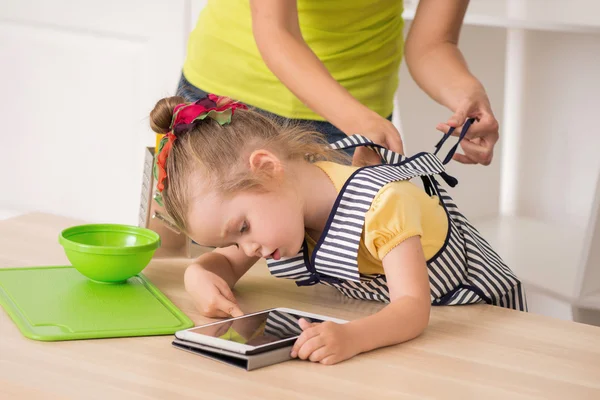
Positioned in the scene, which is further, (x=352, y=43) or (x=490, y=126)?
(x=352, y=43)

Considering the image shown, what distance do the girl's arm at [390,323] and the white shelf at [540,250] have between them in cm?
107

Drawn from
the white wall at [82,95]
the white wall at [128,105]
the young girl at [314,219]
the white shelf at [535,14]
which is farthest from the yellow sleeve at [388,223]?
the white wall at [82,95]

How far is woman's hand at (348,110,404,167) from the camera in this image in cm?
119

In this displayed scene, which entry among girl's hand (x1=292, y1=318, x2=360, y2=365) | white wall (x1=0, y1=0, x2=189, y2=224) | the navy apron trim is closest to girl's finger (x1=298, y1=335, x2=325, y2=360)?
girl's hand (x1=292, y1=318, x2=360, y2=365)

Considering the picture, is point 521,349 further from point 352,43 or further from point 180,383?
point 352,43

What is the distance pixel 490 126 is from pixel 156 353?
0.60 meters

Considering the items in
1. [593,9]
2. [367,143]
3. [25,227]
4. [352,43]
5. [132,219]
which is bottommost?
[132,219]

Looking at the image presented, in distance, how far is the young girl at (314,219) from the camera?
3.34ft

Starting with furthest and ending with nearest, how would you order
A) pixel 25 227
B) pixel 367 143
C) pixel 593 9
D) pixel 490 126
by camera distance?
pixel 593 9 < pixel 25 227 < pixel 490 126 < pixel 367 143

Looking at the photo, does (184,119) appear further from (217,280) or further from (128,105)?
(128,105)

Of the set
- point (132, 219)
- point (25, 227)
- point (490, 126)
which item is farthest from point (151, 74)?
point (490, 126)

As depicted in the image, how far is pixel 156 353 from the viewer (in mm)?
912

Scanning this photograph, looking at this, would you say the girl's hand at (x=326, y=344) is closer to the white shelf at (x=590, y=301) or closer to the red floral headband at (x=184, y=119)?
the red floral headband at (x=184, y=119)

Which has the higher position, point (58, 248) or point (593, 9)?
point (593, 9)
